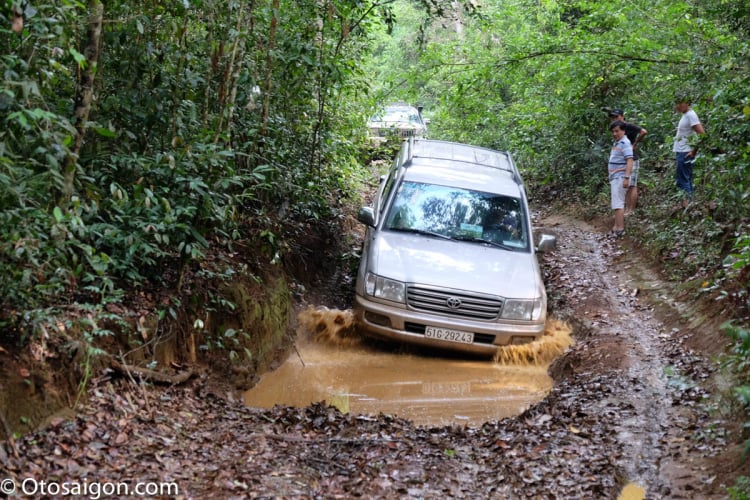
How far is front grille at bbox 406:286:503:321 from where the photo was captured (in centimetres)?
721

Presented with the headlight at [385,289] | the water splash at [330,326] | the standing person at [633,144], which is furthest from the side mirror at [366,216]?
the standing person at [633,144]

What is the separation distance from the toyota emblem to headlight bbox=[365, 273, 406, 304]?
18.0 inches

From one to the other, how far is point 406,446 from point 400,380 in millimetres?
1822

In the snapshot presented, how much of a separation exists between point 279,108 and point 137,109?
3593mm

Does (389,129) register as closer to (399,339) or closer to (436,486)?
(399,339)

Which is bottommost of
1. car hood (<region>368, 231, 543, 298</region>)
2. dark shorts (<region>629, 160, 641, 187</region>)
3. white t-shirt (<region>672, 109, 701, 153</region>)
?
car hood (<region>368, 231, 543, 298</region>)

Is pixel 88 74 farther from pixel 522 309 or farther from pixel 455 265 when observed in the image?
pixel 522 309

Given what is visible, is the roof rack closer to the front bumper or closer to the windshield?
the windshield

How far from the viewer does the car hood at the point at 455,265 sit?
7.30 metres

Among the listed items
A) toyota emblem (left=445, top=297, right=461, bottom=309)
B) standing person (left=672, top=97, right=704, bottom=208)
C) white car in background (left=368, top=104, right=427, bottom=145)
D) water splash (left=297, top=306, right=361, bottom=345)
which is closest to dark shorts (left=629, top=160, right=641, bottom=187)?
standing person (left=672, top=97, right=704, bottom=208)

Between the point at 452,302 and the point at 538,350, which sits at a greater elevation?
the point at 452,302

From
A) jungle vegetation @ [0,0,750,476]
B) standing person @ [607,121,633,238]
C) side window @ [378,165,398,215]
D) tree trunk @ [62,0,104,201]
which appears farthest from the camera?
standing person @ [607,121,633,238]

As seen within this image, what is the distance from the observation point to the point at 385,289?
7.28m

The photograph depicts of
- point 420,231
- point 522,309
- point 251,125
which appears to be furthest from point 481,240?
point 251,125
